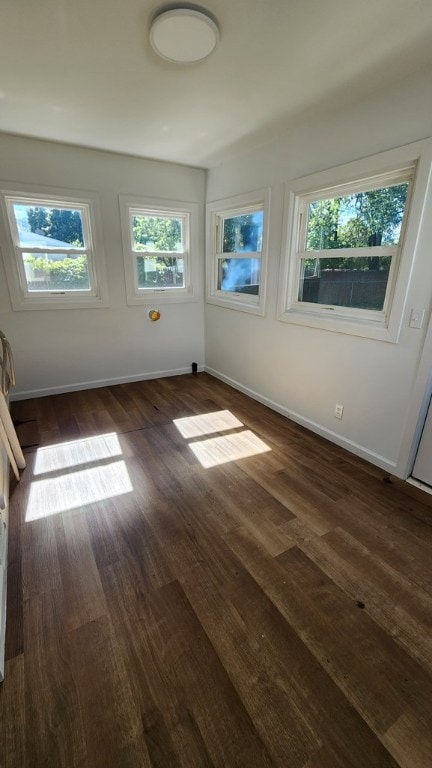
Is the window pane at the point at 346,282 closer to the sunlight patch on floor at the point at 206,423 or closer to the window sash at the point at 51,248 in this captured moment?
the sunlight patch on floor at the point at 206,423

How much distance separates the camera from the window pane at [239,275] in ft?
11.5

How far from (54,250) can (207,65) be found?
2.30 meters

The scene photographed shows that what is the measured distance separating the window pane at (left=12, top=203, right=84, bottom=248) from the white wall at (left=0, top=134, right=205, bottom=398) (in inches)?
9.5

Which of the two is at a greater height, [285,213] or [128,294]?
[285,213]

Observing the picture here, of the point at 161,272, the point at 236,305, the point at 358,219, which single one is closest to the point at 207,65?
the point at 358,219

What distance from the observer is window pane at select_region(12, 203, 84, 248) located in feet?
10.6

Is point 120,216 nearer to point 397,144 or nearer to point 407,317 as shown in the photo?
point 397,144

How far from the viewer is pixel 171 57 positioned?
5.69 feet

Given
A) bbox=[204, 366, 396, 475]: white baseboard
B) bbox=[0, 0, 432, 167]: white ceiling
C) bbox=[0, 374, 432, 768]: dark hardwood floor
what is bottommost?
bbox=[0, 374, 432, 768]: dark hardwood floor

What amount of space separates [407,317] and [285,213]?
4.80 feet

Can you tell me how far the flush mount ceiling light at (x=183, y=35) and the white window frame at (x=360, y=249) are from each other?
119 centimetres

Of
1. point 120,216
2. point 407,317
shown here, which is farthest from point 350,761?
point 120,216

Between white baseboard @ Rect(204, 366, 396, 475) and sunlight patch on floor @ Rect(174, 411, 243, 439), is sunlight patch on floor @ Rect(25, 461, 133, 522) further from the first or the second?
white baseboard @ Rect(204, 366, 396, 475)

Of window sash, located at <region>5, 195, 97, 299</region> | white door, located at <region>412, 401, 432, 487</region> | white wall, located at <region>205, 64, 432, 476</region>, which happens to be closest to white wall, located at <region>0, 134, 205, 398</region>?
window sash, located at <region>5, 195, 97, 299</region>
